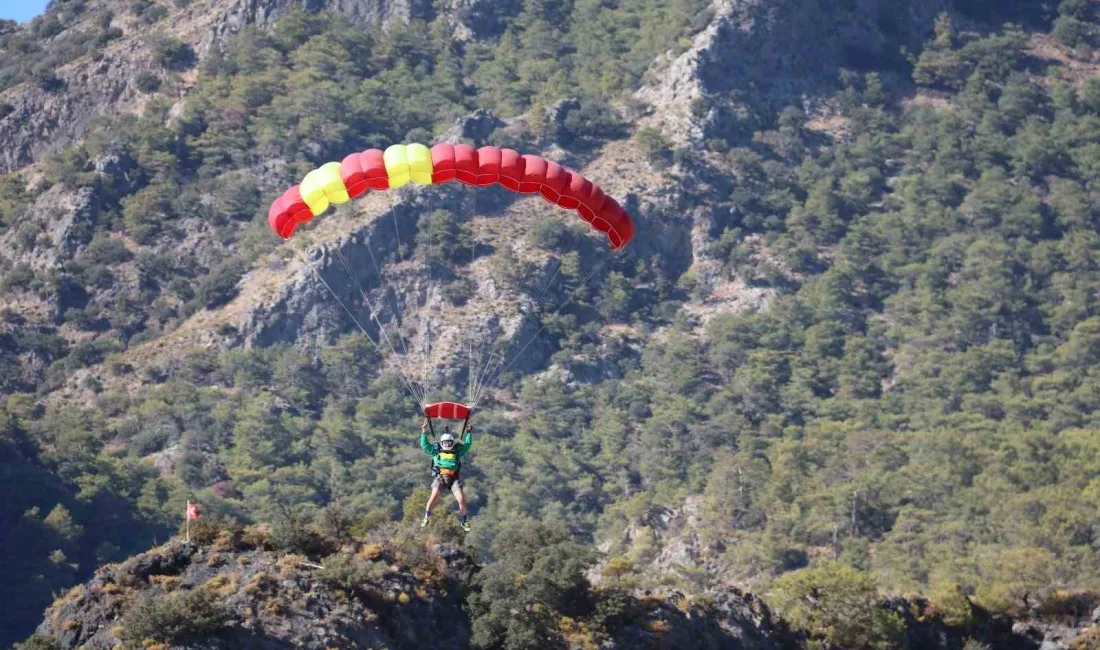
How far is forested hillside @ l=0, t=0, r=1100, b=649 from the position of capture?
321 ft

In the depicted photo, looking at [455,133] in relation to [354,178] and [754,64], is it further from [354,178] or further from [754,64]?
[354,178]

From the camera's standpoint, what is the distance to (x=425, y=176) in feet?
177

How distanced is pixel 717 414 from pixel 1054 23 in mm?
50595

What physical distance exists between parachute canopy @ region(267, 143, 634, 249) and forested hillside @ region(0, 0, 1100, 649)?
23.1 m

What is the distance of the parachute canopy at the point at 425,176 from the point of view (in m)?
53.9

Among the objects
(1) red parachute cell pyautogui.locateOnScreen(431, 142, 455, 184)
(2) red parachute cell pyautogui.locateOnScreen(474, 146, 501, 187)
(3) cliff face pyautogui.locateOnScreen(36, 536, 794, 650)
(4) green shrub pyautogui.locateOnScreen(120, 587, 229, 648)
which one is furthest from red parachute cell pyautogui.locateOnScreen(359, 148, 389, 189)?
(4) green shrub pyautogui.locateOnScreen(120, 587, 229, 648)

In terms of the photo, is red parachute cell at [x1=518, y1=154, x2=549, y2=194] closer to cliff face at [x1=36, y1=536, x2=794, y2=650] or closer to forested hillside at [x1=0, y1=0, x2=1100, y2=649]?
cliff face at [x1=36, y1=536, x2=794, y2=650]

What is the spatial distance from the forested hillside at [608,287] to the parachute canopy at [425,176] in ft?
75.7

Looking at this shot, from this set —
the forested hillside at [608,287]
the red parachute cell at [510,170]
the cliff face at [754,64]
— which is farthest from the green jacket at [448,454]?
the cliff face at [754,64]

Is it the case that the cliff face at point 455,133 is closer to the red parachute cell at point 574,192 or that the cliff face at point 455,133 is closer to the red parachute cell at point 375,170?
the red parachute cell at point 574,192

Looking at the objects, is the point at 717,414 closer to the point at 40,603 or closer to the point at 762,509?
the point at 762,509

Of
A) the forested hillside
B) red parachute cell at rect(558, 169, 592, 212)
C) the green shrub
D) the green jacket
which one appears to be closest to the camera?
the green shrub

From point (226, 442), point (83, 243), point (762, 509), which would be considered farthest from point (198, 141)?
point (762, 509)

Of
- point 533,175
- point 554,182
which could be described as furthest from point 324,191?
point 554,182
